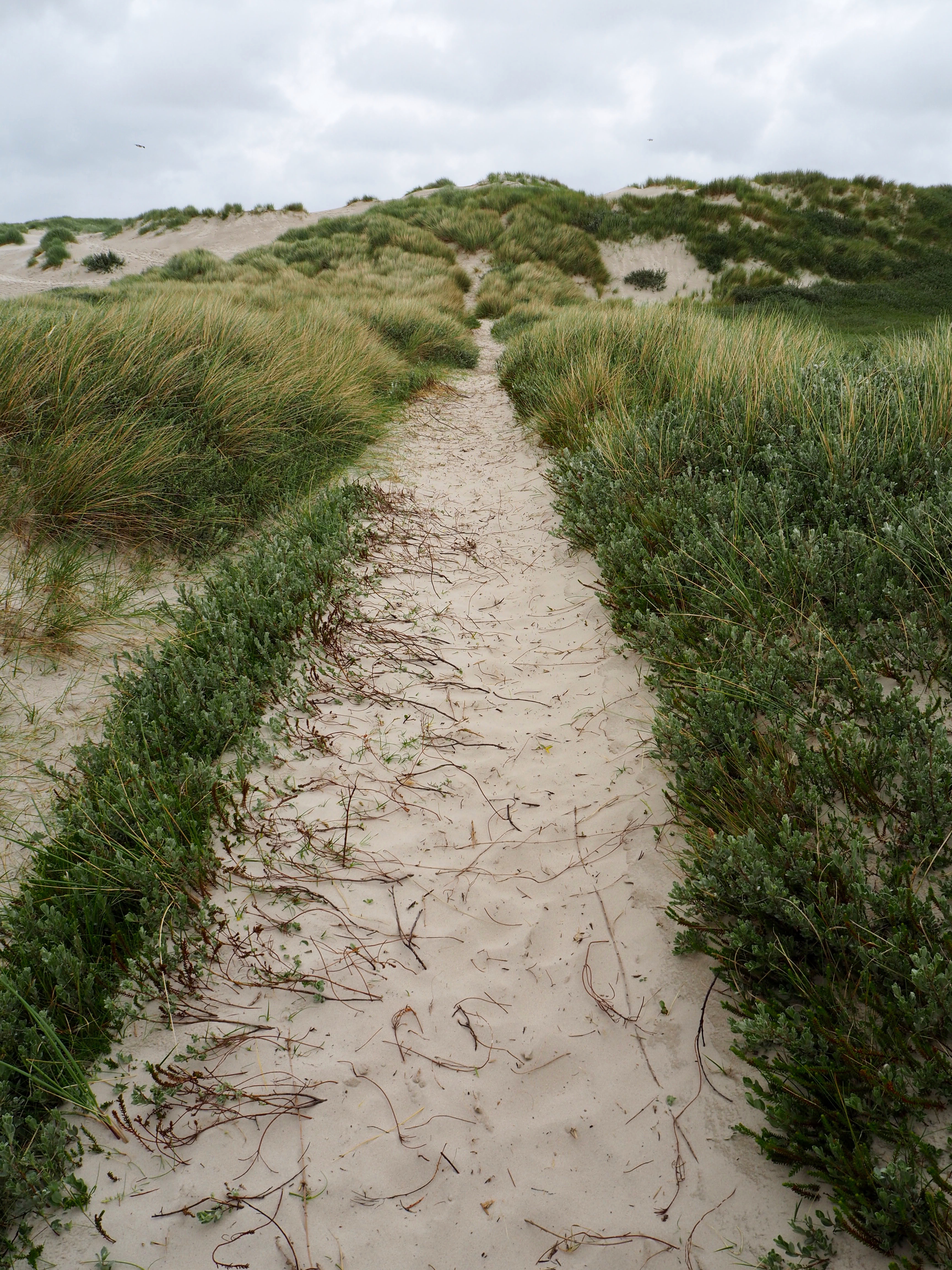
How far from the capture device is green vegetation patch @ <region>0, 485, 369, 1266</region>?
164 centimetres

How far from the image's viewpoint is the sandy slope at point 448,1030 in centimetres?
156

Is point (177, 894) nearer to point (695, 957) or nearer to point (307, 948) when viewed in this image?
point (307, 948)

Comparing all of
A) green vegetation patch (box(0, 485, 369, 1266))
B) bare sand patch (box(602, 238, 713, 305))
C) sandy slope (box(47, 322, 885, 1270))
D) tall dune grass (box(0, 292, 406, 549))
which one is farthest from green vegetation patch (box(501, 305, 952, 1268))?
bare sand patch (box(602, 238, 713, 305))

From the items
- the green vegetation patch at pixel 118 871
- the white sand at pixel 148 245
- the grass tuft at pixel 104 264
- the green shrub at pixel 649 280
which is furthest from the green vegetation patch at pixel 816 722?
the grass tuft at pixel 104 264

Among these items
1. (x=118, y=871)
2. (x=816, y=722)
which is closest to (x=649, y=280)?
(x=816, y=722)

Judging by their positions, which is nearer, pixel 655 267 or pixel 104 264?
pixel 104 264

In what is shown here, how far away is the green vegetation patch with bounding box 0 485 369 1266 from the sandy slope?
13cm

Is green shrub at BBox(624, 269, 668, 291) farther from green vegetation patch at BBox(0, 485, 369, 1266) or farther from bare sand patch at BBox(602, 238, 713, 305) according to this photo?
green vegetation patch at BBox(0, 485, 369, 1266)

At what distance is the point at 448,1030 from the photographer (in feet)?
6.48

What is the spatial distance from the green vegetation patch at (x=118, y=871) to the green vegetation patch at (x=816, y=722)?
66.3 inches

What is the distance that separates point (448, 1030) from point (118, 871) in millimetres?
1194

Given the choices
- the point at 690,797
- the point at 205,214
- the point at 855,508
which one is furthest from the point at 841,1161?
the point at 205,214

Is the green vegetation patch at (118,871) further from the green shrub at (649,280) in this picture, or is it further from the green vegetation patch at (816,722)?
the green shrub at (649,280)

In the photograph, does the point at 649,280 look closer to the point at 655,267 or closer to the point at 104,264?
the point at 655,267
